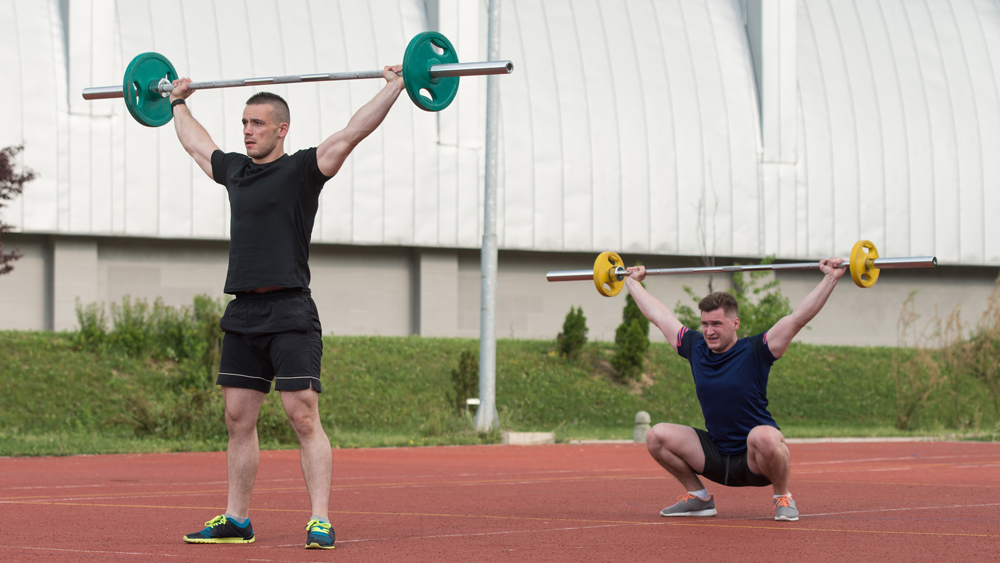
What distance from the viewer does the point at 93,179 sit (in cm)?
2419

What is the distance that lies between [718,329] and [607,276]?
118 centimetres

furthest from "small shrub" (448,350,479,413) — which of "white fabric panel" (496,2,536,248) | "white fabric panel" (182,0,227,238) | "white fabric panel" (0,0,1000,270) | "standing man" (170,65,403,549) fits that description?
"standing man" (170,65,403,549)

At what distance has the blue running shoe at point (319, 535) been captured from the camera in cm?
514

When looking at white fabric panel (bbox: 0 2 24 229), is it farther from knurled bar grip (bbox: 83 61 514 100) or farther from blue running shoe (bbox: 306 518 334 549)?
blue running shoe (bbox: 306 518 334 549)

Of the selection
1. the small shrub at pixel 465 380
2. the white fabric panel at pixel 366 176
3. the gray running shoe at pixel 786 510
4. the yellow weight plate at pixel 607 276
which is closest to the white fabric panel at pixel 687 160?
the white fabric panel at pixel 366 176

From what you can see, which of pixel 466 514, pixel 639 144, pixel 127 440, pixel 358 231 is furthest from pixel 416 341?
pixel 466 514

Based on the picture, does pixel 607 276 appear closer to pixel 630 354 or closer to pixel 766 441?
pixel 766 441

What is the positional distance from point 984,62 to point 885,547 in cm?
3021

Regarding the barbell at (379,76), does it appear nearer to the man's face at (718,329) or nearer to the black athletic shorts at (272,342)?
the black athletic shorts at (272,342)

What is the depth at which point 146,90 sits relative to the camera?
684 cm

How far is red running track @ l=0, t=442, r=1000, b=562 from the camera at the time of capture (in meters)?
5.27

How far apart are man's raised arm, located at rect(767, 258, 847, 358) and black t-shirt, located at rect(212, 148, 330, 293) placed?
9.12 feet

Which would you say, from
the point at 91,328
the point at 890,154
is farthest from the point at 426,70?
the point at 890,154

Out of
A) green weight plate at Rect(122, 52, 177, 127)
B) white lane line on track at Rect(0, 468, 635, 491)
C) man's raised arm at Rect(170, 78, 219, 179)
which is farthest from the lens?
white lane line on track at Rect(0, 468, 635, 491)
